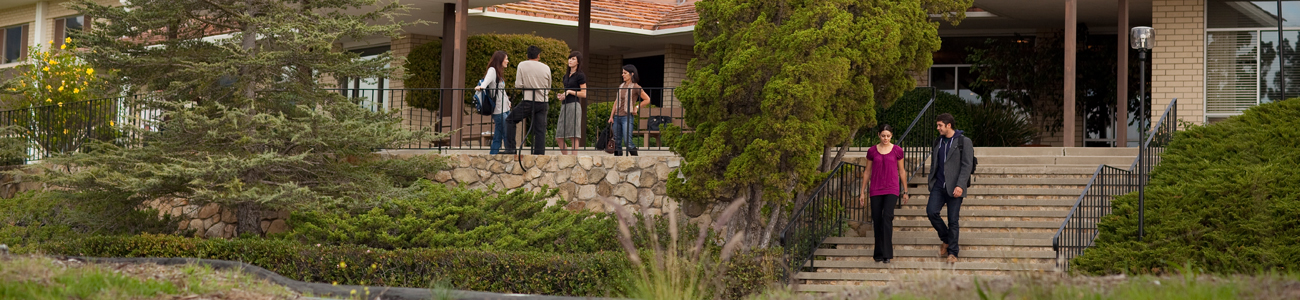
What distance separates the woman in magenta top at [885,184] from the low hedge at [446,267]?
2266mm

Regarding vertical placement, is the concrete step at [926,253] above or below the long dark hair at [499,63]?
below

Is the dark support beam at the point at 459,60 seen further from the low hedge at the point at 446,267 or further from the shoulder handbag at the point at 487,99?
the low hedge at the point at 446,267

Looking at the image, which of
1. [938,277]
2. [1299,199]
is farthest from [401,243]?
[1299,199]

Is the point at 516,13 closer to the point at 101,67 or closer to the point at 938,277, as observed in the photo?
the point at 101,67

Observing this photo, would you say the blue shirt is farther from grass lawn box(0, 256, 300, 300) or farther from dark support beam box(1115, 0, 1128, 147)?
grass lawn box(0, 256, 300, 300)

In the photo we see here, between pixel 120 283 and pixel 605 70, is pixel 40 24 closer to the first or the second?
pixel 605 70

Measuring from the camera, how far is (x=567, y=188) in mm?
10883

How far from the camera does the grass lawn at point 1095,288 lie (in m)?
4.68

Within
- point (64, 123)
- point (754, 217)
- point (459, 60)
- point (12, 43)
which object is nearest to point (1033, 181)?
point (754, 217)

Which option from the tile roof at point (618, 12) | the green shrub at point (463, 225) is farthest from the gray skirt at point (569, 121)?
the tile roof at point (618, 12)

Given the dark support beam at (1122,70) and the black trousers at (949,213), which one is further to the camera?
the dark support beam at (1122,70)

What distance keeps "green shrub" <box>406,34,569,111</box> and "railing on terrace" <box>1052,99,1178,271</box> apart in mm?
7611

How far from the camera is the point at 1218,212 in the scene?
8.58m

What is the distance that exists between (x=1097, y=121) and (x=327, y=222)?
1207cm
